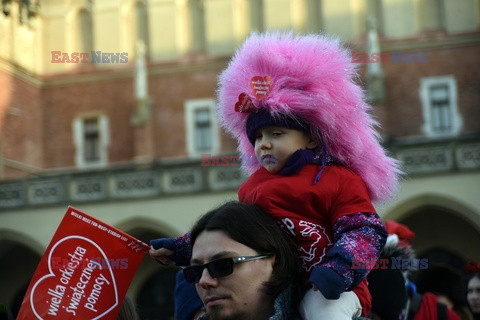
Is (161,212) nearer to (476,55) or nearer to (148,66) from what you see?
(148,66)

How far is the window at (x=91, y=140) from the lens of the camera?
985 inches

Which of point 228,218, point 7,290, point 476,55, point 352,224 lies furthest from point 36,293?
point 476,55

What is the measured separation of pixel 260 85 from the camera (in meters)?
2.67

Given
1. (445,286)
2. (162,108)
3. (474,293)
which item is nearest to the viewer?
(474,293)

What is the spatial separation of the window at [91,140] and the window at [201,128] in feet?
8.20

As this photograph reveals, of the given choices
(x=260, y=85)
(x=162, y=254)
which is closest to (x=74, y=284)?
(x=162, y=254)

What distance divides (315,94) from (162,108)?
2248cm

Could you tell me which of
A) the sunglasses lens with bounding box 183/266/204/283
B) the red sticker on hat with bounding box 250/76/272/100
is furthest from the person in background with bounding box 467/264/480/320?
the sunglasses lens with bounding box 183/266/204/283

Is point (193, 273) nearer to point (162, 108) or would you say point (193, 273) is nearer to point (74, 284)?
point (74, 284)
